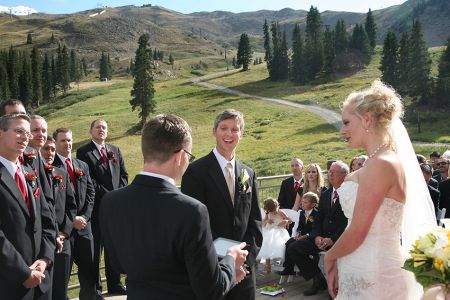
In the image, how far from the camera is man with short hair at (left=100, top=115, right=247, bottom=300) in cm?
264

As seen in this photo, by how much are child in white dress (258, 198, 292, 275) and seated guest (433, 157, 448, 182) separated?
12.5 feet

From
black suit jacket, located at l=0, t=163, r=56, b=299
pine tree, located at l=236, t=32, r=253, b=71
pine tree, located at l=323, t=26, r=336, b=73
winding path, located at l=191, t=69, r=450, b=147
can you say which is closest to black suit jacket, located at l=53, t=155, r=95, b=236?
black suit jacket, located at l=0, t=163, r=56, b=299

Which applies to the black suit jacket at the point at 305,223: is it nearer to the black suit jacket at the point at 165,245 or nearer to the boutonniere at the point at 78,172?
the boutonniere at the point at 78,172

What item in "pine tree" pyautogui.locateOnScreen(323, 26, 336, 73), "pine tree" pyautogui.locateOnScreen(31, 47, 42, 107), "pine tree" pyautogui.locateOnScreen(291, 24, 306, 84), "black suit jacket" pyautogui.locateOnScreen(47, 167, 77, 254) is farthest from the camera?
"pine tree" pyautogui.locateOnScreen(31, 47, 42, 107)

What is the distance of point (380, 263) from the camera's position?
12.8 feet

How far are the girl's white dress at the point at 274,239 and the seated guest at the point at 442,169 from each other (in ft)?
13.1

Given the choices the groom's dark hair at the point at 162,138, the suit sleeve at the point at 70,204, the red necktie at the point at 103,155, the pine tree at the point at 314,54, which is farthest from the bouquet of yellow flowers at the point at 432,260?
the pine tree at the point at 314,54

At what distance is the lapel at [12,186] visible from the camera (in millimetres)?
4391

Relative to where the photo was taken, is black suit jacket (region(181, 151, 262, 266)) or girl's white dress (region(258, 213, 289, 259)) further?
girl's white dress (region(258, 213, 289, 259))

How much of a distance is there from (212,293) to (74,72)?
144 meters

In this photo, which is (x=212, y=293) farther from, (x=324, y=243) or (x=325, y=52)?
(x=325, y=52)

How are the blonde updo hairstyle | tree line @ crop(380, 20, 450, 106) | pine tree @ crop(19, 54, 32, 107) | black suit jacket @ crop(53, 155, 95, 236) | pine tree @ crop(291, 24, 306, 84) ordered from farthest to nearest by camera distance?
pine tree @ crop(19, 54, 32, 107), pine tree @ crop(291, 24, 306, 84), tree line @ crop(380, 20, 450, 106), black suit jacket @ crop(53, 155, 95, 236), the blonde updo hairstyle

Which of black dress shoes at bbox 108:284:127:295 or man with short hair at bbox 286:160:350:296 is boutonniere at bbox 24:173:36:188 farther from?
man with short hair at bbox 286:160:350:296

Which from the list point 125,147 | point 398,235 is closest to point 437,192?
point 398,235
